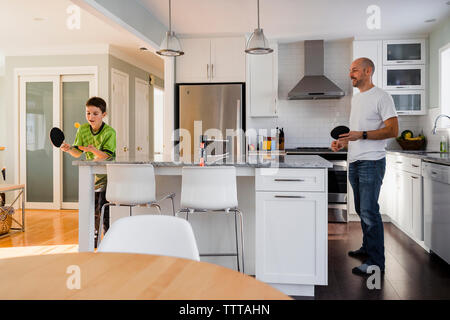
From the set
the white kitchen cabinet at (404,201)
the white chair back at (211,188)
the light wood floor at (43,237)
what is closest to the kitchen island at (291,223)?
the white chair back at (211,188)

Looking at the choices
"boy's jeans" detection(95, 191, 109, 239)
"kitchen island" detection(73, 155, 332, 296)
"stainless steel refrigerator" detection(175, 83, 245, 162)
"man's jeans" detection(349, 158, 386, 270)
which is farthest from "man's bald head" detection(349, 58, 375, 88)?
"stainless steel refrigerator" detection(175, 83, 245, 162)

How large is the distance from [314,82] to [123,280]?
4618mm

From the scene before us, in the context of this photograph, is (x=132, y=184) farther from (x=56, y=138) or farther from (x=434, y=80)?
(x=434, y=80)

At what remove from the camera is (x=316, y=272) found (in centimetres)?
249

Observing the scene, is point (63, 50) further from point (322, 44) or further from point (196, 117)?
point (322, 44)

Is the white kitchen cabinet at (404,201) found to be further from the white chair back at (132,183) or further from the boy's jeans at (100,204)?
the boy's jeans at (100,204)

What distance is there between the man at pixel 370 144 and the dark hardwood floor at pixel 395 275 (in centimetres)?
17

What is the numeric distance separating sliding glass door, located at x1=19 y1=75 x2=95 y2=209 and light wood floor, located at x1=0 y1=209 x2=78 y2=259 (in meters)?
0.48

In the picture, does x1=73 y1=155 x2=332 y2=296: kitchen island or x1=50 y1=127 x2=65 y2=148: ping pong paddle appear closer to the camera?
x1=73 y1=155 x2=332 y2=296: kitchen island

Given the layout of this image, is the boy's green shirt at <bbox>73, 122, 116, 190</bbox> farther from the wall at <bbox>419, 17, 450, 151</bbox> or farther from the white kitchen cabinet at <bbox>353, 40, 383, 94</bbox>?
the wall at <bbox>419, 17, 450, 151</bbox>

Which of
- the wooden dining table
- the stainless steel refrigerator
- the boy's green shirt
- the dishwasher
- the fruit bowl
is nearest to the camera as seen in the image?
the wooden dining table

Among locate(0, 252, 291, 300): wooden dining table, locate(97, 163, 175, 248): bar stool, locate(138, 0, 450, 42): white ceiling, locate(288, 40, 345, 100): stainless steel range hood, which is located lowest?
locate(0, 252, 291, 300): wooden dining table

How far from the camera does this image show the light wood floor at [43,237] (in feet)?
12.0

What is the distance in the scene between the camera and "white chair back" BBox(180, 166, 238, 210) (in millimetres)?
2445
